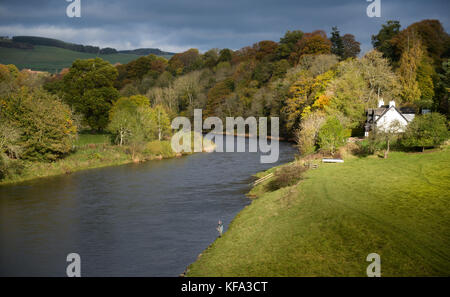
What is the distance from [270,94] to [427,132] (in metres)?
58.0

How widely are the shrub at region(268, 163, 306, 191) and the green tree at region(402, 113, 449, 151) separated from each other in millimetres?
12711

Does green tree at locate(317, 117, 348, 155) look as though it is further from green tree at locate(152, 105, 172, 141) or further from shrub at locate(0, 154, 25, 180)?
shrub at locate(0, 154, 25, 180)

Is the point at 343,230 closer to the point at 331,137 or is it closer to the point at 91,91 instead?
the point at 331,137

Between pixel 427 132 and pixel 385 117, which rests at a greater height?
pixel 385 117

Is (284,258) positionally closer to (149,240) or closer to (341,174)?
(149,240)

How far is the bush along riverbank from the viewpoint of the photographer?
4494cm

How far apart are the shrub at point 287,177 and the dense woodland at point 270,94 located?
30.5 feet

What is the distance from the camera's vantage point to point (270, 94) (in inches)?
3784

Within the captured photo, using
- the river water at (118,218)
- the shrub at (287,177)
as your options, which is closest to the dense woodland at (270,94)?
the river water at (118,218)

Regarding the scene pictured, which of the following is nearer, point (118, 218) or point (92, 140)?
point (118, 218)

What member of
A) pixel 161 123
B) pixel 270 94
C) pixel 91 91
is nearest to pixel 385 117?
pixel 161 123

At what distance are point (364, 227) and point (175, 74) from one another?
137 metres

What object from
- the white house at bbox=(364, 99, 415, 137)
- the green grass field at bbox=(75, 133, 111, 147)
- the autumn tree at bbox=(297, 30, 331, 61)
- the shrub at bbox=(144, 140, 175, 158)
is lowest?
the shrub at bbox=(144, 140, 175, 158)

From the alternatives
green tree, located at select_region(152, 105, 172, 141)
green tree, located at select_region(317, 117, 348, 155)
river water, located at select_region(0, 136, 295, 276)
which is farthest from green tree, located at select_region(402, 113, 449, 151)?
green tree, located at select_region(152, 105, 172, 141)
